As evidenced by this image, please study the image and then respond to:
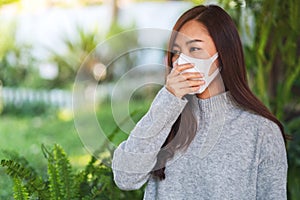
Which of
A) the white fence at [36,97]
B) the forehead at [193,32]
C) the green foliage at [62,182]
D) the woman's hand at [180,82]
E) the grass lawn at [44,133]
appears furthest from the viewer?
the white fence at [36,97]

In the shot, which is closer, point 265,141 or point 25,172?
point 265,141

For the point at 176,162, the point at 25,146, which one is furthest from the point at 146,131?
the point at 25,146

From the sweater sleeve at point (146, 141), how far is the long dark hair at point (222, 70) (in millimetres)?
54

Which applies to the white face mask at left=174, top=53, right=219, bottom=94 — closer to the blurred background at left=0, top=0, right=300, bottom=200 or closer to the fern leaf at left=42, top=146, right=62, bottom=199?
the blurred background at left=0, top=0, right=300, bottom=200

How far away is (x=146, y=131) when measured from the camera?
136cm

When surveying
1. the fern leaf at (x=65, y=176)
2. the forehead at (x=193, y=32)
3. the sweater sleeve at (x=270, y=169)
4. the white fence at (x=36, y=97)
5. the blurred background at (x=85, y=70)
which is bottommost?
the white fence at (x=36, y=97)

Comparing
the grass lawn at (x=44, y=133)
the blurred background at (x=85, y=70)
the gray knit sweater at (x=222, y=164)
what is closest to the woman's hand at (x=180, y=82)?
the gray knit sweater at (x=222, y=164)

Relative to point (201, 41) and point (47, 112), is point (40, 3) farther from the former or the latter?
point (201, 41)

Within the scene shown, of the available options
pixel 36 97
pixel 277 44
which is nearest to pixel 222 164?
pixel 277 44

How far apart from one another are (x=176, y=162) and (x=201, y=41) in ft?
0.98

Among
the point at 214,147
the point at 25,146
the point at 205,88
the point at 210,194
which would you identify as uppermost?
the point at 205,88

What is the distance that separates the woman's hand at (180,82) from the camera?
1313 mm

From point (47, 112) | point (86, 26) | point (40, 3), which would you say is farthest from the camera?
point (40, 3)

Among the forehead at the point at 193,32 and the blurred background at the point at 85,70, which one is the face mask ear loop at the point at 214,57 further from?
the blurred background at the point at 85,70
